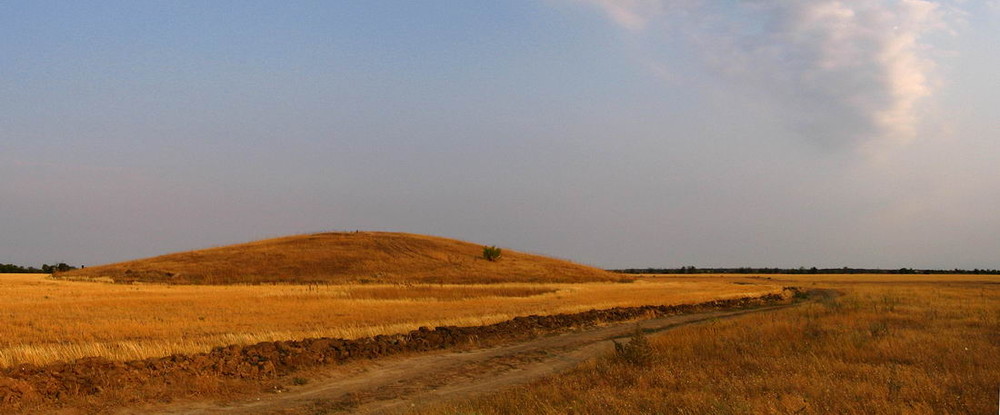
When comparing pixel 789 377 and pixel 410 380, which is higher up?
pixel 789 377

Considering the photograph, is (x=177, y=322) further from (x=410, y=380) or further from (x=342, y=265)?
(x=342, y=265)

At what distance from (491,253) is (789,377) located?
266ft

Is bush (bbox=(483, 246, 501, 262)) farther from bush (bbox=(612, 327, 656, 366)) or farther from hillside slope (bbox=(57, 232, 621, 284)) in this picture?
bush (bbox=(612, 327, 656, 366))

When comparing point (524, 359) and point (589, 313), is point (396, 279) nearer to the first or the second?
point (589, 313)

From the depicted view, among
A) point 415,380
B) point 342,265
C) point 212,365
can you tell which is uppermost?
point 342,265

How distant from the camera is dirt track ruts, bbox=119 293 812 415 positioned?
40.0ft

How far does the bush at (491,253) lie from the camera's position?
92.4 metres

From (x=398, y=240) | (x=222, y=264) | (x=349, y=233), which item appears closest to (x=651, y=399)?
(x=222, y=264)

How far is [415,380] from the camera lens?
14828 mm

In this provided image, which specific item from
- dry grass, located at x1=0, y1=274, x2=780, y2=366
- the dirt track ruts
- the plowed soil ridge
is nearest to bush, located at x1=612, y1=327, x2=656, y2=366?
the dirt track ruts

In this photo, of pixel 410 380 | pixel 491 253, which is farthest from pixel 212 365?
pixel 491 253

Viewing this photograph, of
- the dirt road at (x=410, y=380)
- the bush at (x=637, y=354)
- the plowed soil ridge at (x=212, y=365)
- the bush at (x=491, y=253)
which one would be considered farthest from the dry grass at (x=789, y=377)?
the bush at (x=491, y=253)

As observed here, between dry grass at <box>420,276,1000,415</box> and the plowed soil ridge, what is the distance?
5913 mm

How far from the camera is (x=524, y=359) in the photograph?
17.7 meters
